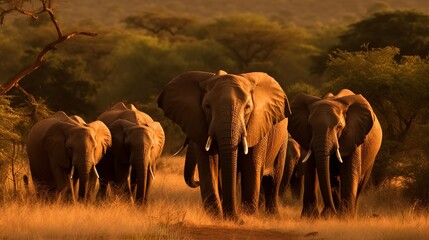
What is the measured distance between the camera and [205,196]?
13.1 m

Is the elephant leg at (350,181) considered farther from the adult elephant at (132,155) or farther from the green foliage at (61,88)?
the green foliage at (61,88)

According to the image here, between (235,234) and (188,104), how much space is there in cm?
252

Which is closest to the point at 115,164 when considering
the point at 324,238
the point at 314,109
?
the point at 314,109

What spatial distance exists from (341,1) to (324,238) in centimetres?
10149

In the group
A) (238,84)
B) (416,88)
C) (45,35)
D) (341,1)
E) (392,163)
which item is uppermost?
(238,84)

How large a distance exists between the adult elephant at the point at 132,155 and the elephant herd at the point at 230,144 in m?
0.02

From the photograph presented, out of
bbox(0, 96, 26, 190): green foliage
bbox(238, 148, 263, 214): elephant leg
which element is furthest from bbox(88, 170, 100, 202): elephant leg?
bbox(238, 148, 263, 214): elephant leg

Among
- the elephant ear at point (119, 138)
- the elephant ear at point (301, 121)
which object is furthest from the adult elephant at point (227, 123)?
the elephant ear at point (119, 138)

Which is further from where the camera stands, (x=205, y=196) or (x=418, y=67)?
(x=418, y=67)

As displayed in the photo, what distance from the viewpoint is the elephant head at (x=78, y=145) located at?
1545 cm

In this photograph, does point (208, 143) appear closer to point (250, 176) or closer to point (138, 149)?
point (250, 176)

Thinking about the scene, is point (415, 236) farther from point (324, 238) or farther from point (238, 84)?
point (238, 84)

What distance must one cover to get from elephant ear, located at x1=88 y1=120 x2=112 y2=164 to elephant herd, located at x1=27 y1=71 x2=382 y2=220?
2 centimetres

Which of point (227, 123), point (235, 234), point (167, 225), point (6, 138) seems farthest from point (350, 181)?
point (6, 138)
